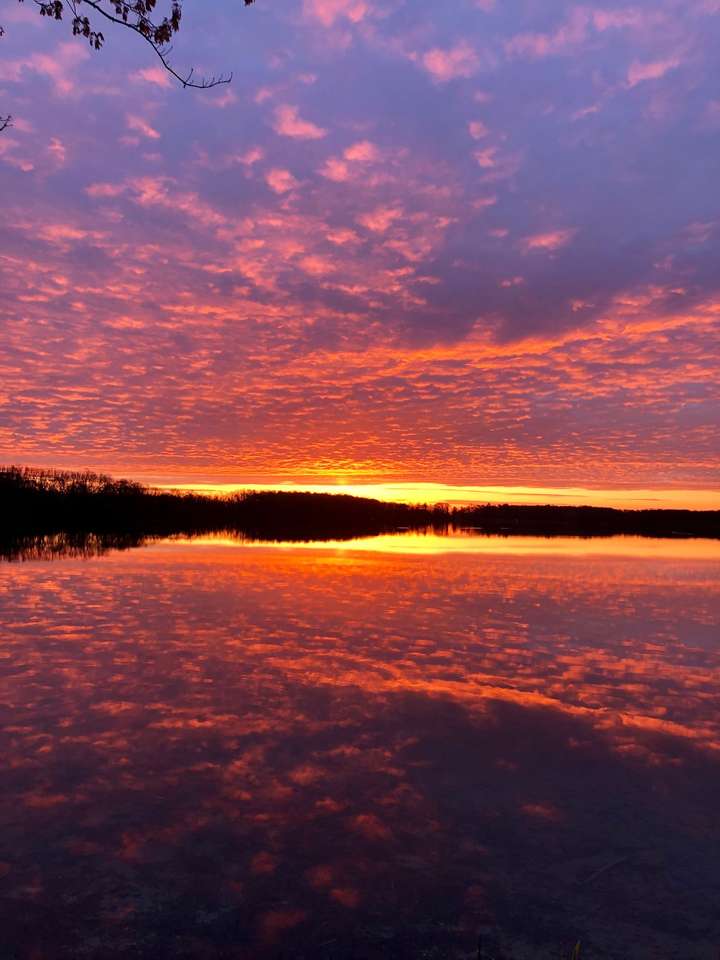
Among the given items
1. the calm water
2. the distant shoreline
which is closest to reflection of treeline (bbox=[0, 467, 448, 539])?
the distant shoreline

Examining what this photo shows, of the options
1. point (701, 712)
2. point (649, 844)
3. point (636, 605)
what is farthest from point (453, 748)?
point (636, 605)

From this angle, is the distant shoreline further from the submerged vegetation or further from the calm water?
the calm water

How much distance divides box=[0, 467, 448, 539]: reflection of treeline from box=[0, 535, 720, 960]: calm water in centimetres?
4540

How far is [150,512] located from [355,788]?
89.2m

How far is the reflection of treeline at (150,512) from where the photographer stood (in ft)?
223

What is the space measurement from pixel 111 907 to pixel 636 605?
16.2m

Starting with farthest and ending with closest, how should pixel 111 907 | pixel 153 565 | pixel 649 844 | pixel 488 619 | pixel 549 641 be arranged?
pixel 153 565 < pixel 488 619 < pixel 549 641 < pixel 649 844 < pixel 111 907

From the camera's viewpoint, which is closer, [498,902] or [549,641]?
[498,902]

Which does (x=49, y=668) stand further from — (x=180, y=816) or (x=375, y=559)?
(x=375, y=559)

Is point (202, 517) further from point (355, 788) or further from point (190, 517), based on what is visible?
point (355, 788)

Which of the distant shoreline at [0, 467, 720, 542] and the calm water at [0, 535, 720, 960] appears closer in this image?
the calm water at [0, 535, 720, 960]

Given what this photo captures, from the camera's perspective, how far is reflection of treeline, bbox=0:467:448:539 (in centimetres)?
6806

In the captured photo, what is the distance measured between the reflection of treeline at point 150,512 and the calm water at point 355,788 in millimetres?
45400

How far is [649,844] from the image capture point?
18.7 ft
